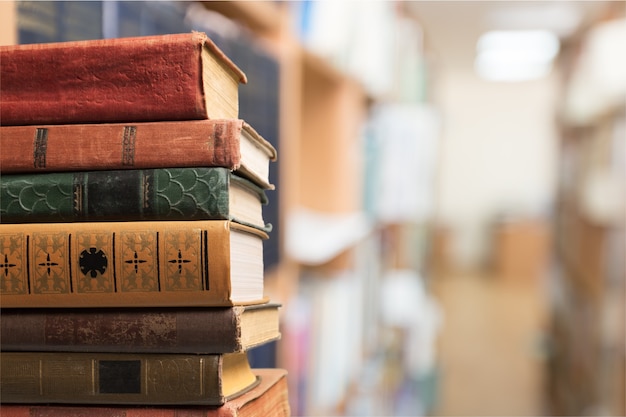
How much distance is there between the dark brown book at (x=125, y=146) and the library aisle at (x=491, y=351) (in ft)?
11.0

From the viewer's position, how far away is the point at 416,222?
305 centimetres

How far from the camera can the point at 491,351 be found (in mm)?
4668

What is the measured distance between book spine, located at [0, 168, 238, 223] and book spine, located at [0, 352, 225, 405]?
83 millimetres

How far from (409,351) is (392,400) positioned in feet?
1.37

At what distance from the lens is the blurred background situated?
3.37 feet

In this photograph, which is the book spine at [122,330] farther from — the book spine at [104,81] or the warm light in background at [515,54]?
the warm light in background at [515,54]

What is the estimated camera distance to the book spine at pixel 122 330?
1.18 feet

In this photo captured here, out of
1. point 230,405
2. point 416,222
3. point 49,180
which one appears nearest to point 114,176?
point 49,180

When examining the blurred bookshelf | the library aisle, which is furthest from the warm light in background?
the library aisle

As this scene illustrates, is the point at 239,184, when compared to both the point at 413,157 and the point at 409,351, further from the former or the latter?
the point at 409,351

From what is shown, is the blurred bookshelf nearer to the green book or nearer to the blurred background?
the blurred background

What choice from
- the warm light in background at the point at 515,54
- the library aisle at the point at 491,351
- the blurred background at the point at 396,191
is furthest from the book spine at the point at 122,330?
the warm light in background at the point at 515,54

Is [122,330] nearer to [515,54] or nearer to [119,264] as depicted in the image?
[119,264]

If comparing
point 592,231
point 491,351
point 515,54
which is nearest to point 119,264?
point 592,231
